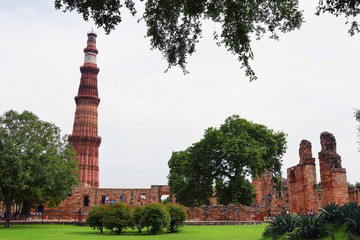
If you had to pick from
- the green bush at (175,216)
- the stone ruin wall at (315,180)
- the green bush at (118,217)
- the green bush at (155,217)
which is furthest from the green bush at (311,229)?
the stone ruin wall at (315,180)

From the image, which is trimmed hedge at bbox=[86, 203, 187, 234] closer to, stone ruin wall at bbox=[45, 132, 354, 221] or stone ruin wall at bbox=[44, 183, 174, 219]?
stone ruin wall at bbox=[45, 132, 354, 221]

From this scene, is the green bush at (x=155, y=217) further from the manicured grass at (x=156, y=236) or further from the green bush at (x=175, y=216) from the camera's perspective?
the green bush at (x=175, y=216)

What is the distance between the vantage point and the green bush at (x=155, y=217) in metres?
13.7

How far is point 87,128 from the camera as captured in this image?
4906 centimetres

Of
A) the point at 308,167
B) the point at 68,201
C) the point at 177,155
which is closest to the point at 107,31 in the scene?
the point at 308,167

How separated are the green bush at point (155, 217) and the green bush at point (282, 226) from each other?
5412mm

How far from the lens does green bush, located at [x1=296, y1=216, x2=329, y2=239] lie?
7.75 m

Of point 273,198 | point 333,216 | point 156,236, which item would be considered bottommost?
point 156,236

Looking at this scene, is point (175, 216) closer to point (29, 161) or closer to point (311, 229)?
point (311, 229)

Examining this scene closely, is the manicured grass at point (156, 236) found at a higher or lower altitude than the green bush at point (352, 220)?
lower

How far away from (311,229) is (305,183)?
18.6m

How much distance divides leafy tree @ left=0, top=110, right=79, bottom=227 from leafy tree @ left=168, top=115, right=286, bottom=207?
9632 millimetres

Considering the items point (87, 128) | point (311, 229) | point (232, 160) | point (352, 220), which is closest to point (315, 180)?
point (232, 160)

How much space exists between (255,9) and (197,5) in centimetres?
135
